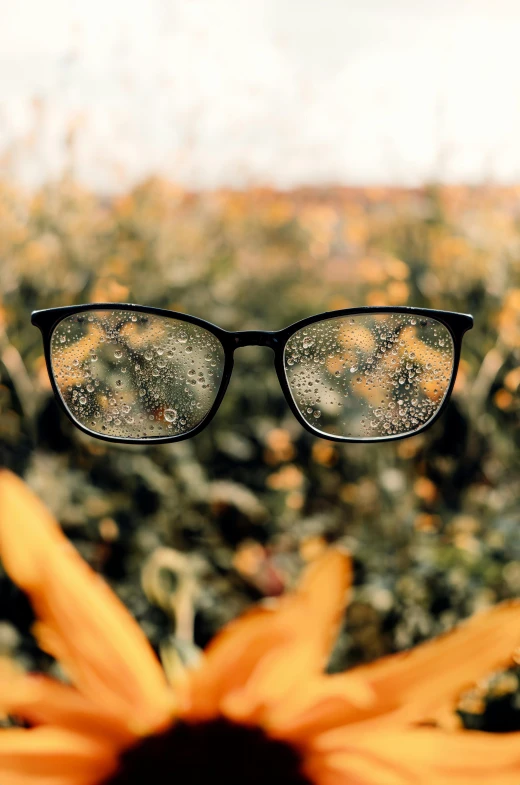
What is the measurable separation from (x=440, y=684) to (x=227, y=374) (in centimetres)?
31

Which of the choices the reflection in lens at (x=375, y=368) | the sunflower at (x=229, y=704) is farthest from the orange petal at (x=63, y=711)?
the reflection in lens at (x=375, y=368)

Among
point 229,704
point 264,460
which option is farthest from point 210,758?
point 264,460

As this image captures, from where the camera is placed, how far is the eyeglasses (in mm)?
658

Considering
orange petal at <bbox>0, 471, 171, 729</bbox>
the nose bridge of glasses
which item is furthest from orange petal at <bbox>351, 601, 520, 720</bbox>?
the nose bridge of glasses

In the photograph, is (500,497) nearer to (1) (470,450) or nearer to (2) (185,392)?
(1) (470,450)

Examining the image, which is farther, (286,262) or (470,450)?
(286,262)

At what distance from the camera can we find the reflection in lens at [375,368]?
67 cm

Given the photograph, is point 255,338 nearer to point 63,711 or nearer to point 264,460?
point 63,711

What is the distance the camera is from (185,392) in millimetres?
677

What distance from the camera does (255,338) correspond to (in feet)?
2.23

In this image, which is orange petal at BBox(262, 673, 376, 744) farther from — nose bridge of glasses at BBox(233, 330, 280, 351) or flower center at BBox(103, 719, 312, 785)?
nose bridge of glasses at BBox(233, 330, 280, 351)

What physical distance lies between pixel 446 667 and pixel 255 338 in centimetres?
31

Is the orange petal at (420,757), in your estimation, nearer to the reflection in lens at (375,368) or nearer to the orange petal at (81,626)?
the orange petal at (81,626)

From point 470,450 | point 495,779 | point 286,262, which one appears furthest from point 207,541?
point 286,262
